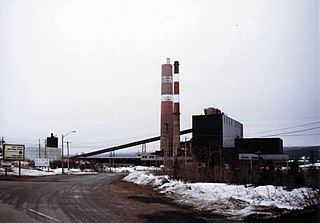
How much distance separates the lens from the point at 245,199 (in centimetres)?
1434

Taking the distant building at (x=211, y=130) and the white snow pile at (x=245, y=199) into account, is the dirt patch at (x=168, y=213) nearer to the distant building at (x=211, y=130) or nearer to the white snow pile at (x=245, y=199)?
the white snow pile at (x=245, y=199)

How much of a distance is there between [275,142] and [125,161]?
48087 mm

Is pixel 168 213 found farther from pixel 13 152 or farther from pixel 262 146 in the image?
pixel 262 146

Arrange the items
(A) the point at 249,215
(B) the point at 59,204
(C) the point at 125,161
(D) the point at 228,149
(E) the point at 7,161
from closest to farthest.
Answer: (A) the point at 249,215, (B) the point at 59,204, (E) the point at 7,161, (D) the point at 228,149, (C) the point at 125,161

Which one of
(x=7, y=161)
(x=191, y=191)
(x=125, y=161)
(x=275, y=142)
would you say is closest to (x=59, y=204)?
(x=191, y=191)

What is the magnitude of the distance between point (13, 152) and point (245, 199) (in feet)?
103

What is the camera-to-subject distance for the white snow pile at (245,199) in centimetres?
1174

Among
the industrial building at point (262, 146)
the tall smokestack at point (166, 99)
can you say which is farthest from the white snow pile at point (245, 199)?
the industrial building at point (262, 146)

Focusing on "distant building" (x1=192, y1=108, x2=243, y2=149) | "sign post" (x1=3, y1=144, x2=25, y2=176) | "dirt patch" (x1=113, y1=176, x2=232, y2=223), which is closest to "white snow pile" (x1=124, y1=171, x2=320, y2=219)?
"dirt patch" (x1=113, y1=176, x2=232, y2=223)

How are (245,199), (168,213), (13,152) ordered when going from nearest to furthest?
1. (168,213)
2. (245,199)
3. (13,152)

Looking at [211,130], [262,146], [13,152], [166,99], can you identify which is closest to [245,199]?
[13,152]

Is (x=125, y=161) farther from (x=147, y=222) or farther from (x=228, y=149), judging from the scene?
(x=147, y=222)

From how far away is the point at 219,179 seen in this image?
21.6m

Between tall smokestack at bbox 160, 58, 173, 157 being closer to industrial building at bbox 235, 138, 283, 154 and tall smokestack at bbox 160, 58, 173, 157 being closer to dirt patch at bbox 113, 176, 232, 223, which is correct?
industrial building at bbox 235, 138, 283, 154
